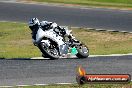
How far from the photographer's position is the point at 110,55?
763 inches

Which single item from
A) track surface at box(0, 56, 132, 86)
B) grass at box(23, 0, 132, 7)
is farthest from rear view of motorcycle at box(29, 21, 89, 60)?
grass at box(23, 0, 132, 7)

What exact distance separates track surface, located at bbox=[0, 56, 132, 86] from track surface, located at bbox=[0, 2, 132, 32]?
1119cm

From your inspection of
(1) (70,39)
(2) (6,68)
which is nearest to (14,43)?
(1) (70,39)

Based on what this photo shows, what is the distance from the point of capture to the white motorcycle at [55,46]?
18.6 meters

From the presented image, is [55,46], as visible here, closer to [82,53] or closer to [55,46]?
[55,46]

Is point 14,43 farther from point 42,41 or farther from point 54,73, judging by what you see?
point 54,73

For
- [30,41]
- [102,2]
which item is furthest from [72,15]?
[30,41]

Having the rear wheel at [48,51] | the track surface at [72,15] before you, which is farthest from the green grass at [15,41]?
the track surface at [72,15]

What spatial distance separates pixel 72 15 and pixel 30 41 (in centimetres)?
792

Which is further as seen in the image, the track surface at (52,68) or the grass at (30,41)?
the grass at (30,41)

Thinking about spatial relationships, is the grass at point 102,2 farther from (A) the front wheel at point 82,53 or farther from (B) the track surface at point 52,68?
(B) the track surface at point 52,68

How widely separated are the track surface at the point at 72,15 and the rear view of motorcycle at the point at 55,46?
33.3 feet

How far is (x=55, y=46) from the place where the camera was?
19000mm

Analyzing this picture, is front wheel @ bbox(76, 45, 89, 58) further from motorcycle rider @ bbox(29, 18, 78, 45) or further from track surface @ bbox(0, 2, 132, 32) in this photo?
track surface @ bbox(0, 2, 132, 32)
